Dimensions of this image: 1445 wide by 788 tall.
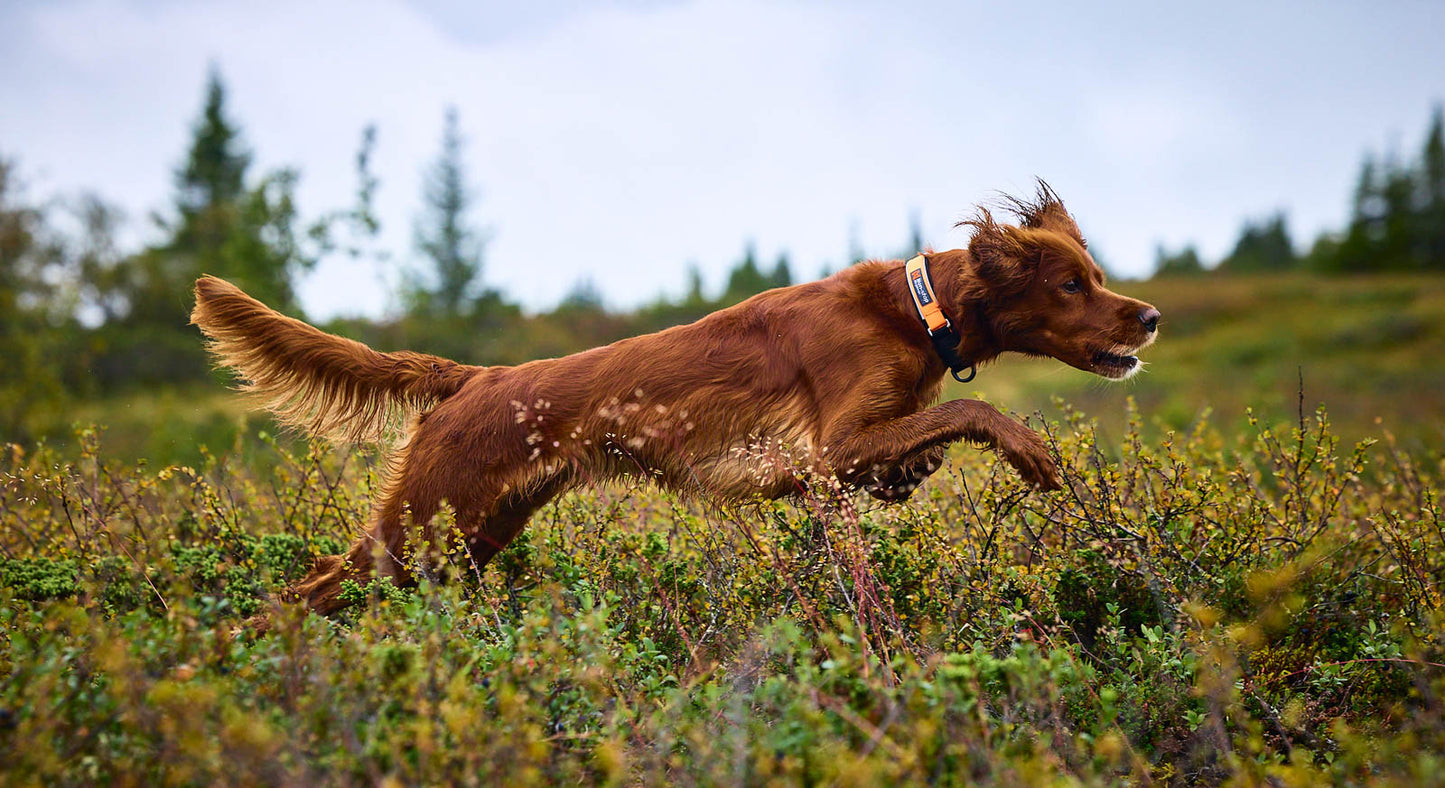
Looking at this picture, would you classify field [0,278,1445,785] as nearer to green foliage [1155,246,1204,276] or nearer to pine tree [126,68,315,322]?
pine tree [126,68,315,322]

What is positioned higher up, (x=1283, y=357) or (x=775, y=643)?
(x=775, y=643)

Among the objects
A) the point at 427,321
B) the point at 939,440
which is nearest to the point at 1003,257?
the point at 939,440

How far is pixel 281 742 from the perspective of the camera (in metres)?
1.89

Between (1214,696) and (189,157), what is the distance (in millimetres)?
37114

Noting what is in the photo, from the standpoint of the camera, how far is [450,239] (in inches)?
1270

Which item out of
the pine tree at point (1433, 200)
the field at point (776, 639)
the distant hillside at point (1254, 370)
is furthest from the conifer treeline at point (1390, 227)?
the field at point (776, 639)

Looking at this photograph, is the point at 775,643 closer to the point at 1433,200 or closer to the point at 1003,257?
the point at 1003,257

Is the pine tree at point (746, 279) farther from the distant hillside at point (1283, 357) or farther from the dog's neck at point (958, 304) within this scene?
the dog's neck at point (958, 304)

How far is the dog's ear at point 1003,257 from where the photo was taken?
3629 millimetres

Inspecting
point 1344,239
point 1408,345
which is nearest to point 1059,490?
point 1408,345

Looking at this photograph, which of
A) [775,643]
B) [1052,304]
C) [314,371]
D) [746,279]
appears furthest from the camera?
[746,279]

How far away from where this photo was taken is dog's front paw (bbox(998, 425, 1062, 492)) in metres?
3.25

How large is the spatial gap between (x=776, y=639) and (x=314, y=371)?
244 centimetres

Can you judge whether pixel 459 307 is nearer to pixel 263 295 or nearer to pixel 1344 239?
pixel 263 295
